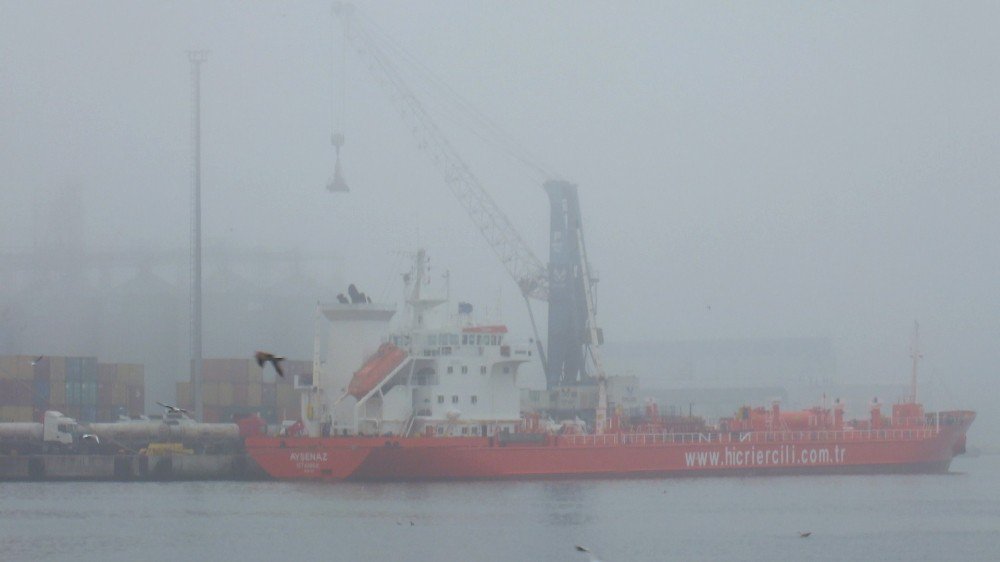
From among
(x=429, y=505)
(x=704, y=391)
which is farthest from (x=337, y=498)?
(x=704, y=391)

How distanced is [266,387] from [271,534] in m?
29.4

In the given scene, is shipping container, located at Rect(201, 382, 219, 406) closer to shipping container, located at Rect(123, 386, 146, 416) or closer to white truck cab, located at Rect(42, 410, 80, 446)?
shipping container, located at Rect(123, 386, 146, 416)

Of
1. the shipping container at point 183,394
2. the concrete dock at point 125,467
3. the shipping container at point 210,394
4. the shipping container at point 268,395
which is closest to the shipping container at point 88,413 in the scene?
the shipping container at point 183,394

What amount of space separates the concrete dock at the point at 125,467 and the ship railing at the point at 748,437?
1199 centimetres

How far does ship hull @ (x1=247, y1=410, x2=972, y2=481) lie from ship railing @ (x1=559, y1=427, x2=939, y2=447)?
0.12 ft

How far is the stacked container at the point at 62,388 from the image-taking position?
69.8m

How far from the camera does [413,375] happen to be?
191 ft

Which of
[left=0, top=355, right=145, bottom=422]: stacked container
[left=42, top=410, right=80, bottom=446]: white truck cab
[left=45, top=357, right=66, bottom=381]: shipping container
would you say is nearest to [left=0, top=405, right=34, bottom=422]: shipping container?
[left=0, top=355, right=145, bottom=422]: stacked container

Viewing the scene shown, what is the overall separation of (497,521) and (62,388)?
95.5ft

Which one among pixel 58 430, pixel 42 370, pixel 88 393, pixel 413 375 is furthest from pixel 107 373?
pixel 413 375

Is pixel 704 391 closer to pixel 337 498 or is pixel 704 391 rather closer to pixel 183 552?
pixel 337 498

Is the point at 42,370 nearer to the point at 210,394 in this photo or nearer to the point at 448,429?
the point at 210,394

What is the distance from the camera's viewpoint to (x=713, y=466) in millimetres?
62219

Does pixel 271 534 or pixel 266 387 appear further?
pixel 266 387
